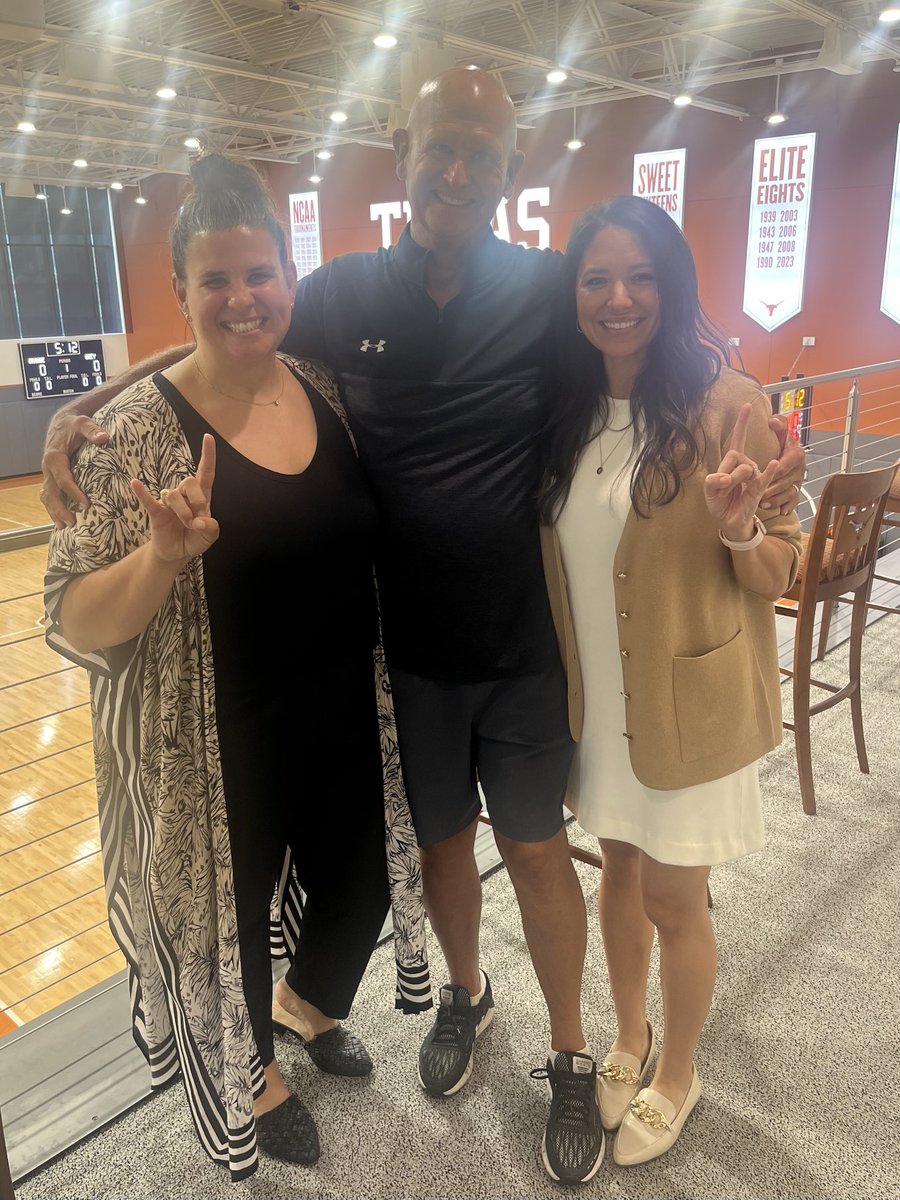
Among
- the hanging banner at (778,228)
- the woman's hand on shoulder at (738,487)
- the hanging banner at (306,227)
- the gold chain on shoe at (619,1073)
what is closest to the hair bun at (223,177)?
the woman's hand on shoulder at (738,487)

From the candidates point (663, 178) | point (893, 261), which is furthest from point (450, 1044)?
point (663, 178)

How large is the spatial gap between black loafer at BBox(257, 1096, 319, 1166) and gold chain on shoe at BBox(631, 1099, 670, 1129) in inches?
23.8

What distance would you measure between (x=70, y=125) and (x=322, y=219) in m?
4.10

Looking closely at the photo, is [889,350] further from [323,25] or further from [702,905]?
[702,905]

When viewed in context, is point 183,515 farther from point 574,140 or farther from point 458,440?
point 574,140

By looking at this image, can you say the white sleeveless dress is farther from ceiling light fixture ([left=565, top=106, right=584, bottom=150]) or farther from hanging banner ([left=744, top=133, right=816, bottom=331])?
ceiling light fixture ([left=565, top=106, right=584, bottom=150])

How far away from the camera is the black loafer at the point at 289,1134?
1.67 meters

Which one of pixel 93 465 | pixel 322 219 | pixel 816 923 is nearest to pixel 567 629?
pixel 93 465

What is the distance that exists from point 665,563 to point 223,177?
35.0 inches

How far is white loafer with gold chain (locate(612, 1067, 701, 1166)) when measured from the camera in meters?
1.65

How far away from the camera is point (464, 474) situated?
147 cm

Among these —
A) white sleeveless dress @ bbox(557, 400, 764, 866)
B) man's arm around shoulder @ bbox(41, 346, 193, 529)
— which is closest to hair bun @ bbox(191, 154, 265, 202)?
man's arm around shoulder @ bbox(41, 346, 193, 529)

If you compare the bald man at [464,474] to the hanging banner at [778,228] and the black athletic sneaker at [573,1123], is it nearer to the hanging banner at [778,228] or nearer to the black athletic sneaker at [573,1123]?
the black athletic sneaker at [573,1123]

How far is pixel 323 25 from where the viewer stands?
29.9ft
